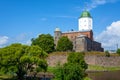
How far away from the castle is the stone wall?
14.7m

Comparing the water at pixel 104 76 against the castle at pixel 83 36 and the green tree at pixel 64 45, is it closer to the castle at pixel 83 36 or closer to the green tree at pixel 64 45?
the green tree at pixel 64 45

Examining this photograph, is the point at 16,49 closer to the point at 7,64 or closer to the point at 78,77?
the point at 7,64

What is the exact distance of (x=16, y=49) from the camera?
57.1 meters

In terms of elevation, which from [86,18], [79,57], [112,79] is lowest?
[112,79]

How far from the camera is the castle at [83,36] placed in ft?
371

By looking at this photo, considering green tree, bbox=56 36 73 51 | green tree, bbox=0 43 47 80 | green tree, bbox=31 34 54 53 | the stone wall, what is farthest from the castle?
green tree, bbox=0 43 47 80

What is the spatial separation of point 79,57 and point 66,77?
27574 millimetres

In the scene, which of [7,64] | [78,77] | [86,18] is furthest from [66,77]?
[86,18]

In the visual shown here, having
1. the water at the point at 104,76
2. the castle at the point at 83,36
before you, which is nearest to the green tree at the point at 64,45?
the castle at the point at 83,36

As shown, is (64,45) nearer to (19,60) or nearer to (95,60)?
(95,60)

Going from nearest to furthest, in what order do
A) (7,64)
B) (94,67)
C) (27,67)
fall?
(7,64) < (27,67) < (94,67)

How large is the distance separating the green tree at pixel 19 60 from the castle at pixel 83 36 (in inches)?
2156

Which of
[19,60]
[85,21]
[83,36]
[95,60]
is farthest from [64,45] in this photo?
[19,60]

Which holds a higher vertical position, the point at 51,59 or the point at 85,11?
the point at 85,11
